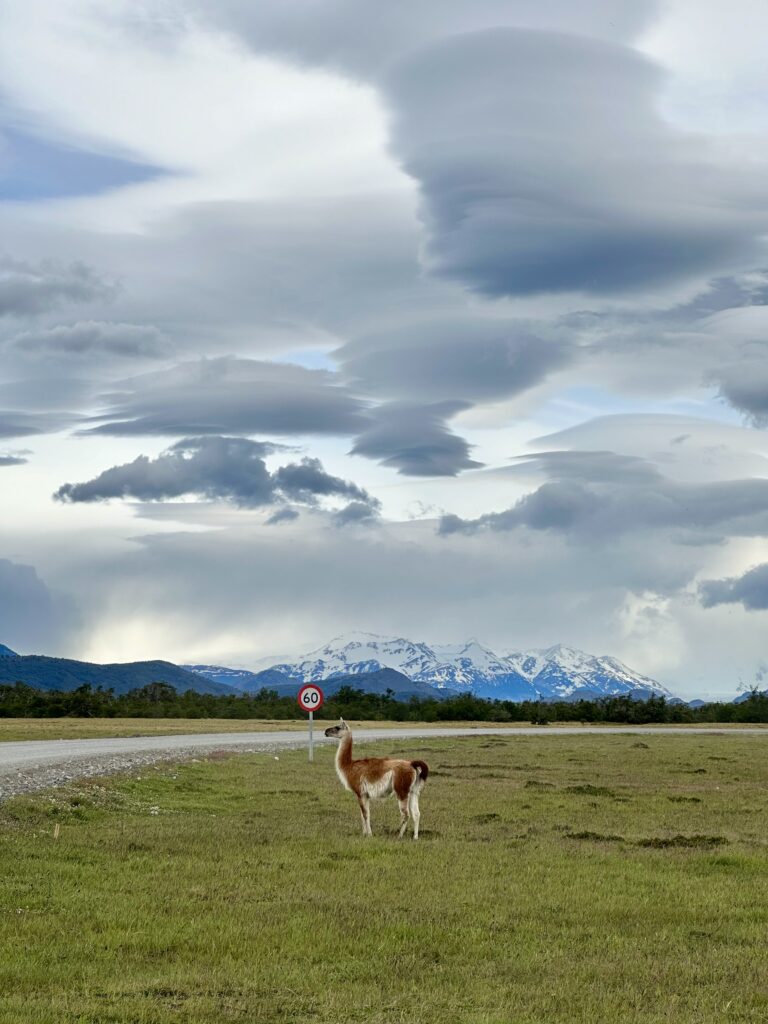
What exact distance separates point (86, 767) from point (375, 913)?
23.3 m

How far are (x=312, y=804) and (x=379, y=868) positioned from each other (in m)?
10.4

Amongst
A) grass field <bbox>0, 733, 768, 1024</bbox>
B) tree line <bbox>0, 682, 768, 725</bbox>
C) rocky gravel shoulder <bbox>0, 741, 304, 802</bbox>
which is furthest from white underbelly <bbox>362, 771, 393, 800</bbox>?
tree line <bbox>0, 682, 768, 725</bbox>

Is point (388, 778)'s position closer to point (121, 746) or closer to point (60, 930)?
point (60, 930)

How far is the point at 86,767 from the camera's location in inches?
1428

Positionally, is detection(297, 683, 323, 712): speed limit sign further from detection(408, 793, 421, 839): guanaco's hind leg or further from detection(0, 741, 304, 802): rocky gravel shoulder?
detection(408, 793, 421, 839): guanaco's hind leg

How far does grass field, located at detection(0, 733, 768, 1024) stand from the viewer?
11.2m

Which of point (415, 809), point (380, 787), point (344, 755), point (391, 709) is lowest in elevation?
point (391, 709)

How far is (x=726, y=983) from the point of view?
12.1 meters

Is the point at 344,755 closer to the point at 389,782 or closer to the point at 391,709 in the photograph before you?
the point at 389,782

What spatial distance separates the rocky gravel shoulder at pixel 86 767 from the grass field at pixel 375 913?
1.80 meters

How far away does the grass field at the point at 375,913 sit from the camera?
36.7ft

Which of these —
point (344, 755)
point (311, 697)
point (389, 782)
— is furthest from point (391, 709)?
point (389, 782)

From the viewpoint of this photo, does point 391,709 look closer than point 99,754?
No

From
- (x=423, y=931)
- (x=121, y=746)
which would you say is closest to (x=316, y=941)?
(x=423, y=931)
